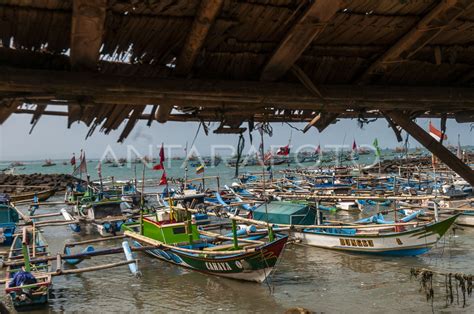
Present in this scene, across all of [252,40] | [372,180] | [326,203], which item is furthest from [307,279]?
[372,180]

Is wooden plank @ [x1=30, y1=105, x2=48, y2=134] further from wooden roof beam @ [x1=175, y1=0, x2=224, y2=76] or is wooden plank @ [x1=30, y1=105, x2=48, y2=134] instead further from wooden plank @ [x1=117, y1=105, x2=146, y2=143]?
wooden roof beam @ [x1=175, y1=0, x2=224, y2=76]

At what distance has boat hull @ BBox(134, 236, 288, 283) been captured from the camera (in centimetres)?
1253

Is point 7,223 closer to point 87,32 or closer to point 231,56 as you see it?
point 231,56

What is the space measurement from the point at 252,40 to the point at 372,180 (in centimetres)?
3705

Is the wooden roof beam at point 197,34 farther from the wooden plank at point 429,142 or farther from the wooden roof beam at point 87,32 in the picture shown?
the wooden plank at point 429,142

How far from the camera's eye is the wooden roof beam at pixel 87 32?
2412 mm

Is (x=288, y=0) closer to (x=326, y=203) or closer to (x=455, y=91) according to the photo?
(x=455, y=91)


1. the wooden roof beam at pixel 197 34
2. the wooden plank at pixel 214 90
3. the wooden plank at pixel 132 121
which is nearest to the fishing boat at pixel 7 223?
the wooden plank at pixel 132 121

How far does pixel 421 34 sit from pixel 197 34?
164cm

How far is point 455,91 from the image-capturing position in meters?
3.91

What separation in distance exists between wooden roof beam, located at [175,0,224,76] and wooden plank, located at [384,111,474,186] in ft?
6.56

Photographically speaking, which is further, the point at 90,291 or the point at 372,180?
the point at 372,180

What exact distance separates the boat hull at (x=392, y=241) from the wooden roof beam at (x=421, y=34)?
533 inches

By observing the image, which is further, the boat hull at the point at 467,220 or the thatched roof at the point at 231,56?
the boat hull at the point at 467,220
